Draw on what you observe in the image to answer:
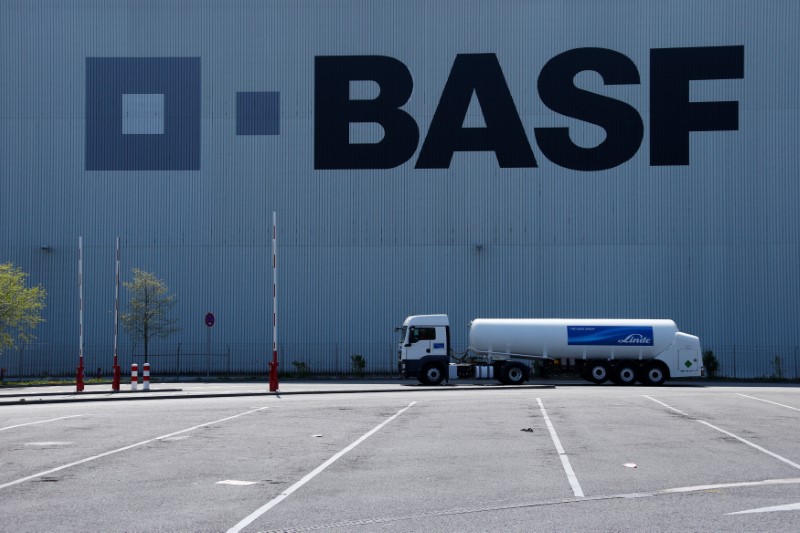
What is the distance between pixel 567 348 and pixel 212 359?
17.3 metres

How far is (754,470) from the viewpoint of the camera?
1302 cm

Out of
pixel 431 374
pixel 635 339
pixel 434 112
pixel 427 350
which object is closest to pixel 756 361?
pixel 635 339

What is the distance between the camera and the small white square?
1909 inches

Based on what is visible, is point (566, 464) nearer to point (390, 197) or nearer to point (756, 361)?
point (390, 197)

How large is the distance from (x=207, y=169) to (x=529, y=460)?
36965mm

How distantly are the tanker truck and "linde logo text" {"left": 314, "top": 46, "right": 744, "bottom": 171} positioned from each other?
999 cm

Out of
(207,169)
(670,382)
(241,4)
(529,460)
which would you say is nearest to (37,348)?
(207,169)

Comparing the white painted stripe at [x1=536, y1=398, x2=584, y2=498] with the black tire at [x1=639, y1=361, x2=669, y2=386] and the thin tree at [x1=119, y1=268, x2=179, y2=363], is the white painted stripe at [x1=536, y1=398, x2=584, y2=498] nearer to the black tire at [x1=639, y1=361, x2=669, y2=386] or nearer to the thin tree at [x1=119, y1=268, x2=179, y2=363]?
the black tire at [x1=639, y1=361, x2=669, y2=386]

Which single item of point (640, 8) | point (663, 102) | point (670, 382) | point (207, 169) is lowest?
point (670, 382)

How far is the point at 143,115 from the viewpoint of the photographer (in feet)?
159

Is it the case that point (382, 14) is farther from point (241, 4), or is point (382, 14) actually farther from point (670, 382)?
point (670, 382)

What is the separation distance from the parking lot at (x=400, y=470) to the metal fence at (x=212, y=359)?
2308cm

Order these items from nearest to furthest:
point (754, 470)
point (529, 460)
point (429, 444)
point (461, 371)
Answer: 1. point (754, 470)
2. point (529, 460)
3. point (429, 444)
4. point (461, 371)

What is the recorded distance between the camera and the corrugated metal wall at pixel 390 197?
1841 inches
